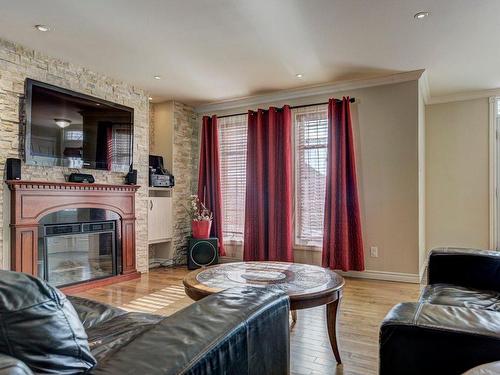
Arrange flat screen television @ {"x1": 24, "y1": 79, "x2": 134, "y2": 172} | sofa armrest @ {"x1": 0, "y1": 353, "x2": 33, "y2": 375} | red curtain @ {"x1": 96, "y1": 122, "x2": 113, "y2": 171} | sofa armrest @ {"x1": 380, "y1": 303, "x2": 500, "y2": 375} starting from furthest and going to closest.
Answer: red curtain @ {"x1": 96, "y1": 122, "x2": 113, "y2": 171}
flat screen television @ {"x1": 24, "y1": 79, "x2": 134, "y2": 172}
sofa armrest @ {"x1": 380, "y1": 303, "x2": 500, "y2": 375}
sofa armrest @ {"x1": 0, "y1": 353, "x2": 33, "y2": 375}

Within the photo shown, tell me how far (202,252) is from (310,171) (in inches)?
72.7

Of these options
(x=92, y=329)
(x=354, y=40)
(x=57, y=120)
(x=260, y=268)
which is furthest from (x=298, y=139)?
(x=92, y=329)

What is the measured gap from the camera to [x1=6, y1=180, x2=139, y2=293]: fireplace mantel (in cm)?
324

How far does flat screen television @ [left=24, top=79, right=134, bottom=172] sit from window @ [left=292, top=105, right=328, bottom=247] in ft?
7.20

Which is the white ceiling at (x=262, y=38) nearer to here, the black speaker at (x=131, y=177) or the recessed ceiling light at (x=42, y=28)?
the recessed ceiling light at (x=42, y=28)

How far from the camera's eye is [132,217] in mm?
4496

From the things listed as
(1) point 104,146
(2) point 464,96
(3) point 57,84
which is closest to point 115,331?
(1) point 104,146

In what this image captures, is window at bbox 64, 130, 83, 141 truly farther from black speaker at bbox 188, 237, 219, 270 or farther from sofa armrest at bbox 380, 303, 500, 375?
sofa armrest at bbox 380, 303, 500, 375

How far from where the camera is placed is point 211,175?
17.4 ft

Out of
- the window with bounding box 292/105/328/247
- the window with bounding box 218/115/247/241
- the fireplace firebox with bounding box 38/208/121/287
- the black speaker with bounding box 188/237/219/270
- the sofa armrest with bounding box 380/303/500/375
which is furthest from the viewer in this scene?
the window with bounding box 218/115/247/241

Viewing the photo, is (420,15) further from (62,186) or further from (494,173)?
(62,186)

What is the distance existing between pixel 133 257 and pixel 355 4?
3.67 meters

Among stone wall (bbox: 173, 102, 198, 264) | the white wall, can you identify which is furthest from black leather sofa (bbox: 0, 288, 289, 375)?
the white wall

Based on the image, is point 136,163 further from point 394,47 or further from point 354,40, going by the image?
point 394,47
